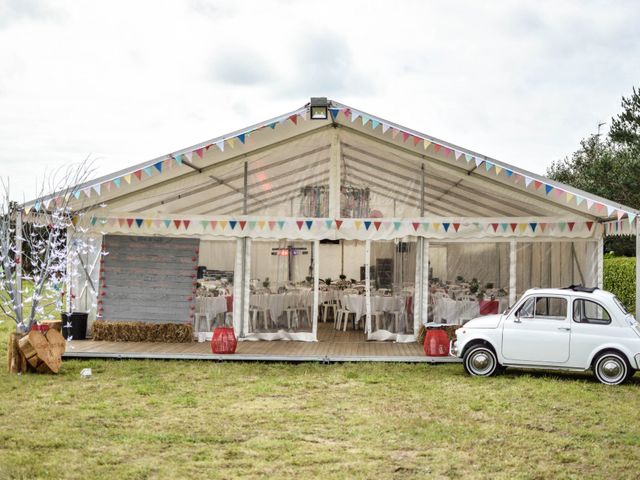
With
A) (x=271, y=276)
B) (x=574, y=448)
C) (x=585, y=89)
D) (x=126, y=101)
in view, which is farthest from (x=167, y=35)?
(x=585, y=89)

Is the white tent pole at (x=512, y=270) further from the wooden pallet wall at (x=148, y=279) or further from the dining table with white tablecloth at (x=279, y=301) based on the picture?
the wooden pallet wall at (x=148, y=279)

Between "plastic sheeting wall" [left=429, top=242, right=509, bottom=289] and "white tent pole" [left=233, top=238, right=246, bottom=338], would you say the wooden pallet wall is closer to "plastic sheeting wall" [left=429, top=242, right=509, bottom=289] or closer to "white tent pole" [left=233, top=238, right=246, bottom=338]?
"white tent pole" [left=233, top=238, right=246, bottom=338]

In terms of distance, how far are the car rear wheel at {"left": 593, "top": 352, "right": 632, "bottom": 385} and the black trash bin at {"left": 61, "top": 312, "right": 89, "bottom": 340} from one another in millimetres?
8353

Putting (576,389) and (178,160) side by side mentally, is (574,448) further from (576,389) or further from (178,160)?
(178,160)

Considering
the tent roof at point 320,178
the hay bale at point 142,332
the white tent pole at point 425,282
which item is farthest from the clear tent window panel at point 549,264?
the hay bale at point 142,332

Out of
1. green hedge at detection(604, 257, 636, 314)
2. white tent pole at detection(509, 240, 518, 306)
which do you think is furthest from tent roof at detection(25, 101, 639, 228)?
green hedge at detection(604, 257, 636, 314)

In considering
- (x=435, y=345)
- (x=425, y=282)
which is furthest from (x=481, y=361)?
(x=425, y=282)

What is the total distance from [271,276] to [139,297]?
234cm

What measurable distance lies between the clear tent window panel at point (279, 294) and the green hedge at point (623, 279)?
27.3 feet

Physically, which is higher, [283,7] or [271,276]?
[283,7]

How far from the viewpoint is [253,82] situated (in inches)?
376

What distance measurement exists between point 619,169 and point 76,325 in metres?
21.8

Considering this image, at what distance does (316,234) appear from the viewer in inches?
492

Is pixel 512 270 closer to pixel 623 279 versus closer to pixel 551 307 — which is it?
pixel 551 307
